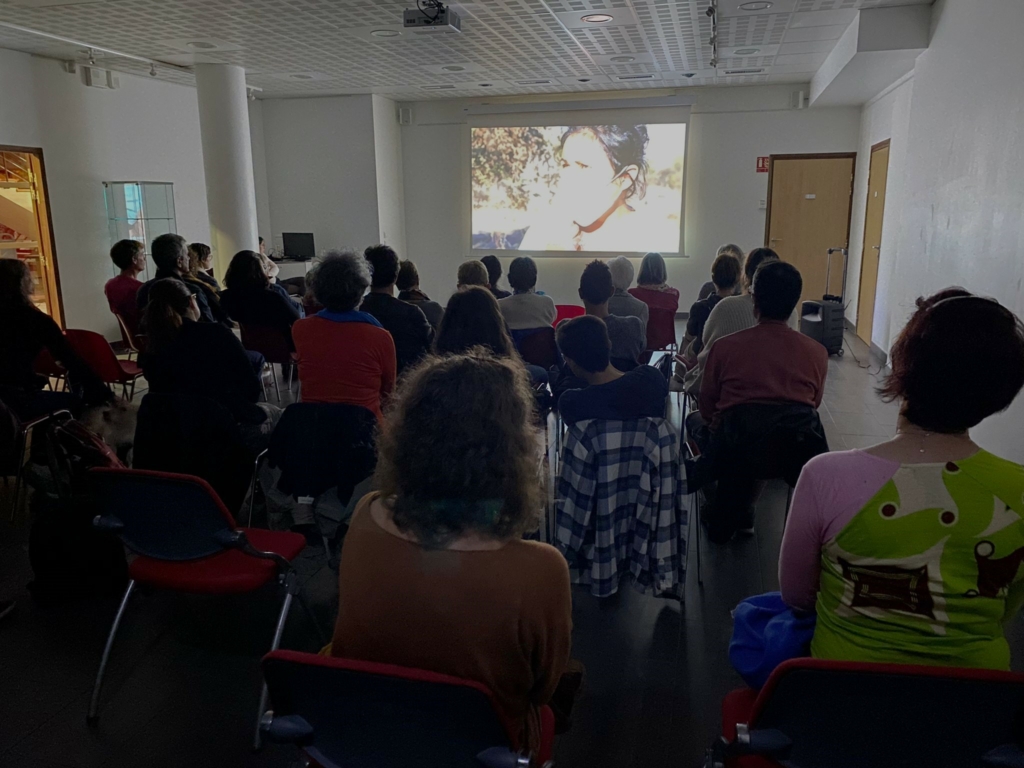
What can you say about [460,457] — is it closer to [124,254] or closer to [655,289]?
[655,289]

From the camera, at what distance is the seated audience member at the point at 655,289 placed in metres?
5.07

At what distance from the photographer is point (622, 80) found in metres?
8.79

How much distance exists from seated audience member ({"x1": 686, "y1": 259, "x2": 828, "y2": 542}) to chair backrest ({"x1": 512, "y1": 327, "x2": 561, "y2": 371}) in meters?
1.37

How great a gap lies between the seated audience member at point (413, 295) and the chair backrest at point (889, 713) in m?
3.60

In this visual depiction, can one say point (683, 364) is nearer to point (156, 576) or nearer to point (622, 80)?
point (156, 576)

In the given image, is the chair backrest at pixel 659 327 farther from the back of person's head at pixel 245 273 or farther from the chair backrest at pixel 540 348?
the back of person's head at pixel 245 273

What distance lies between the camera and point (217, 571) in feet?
7.04

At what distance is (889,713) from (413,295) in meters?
3.98

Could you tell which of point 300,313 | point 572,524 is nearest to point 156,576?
point 572,524

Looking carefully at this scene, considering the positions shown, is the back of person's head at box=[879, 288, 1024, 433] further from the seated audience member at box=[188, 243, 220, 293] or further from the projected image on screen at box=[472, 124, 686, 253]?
the projected image on screen at box=[472, 124, 686, 253]

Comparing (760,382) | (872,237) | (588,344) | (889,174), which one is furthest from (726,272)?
(872,237)

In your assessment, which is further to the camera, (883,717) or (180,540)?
(180,540)

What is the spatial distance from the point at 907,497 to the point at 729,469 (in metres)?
1.52

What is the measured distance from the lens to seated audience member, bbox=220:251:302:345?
15.5 feet
